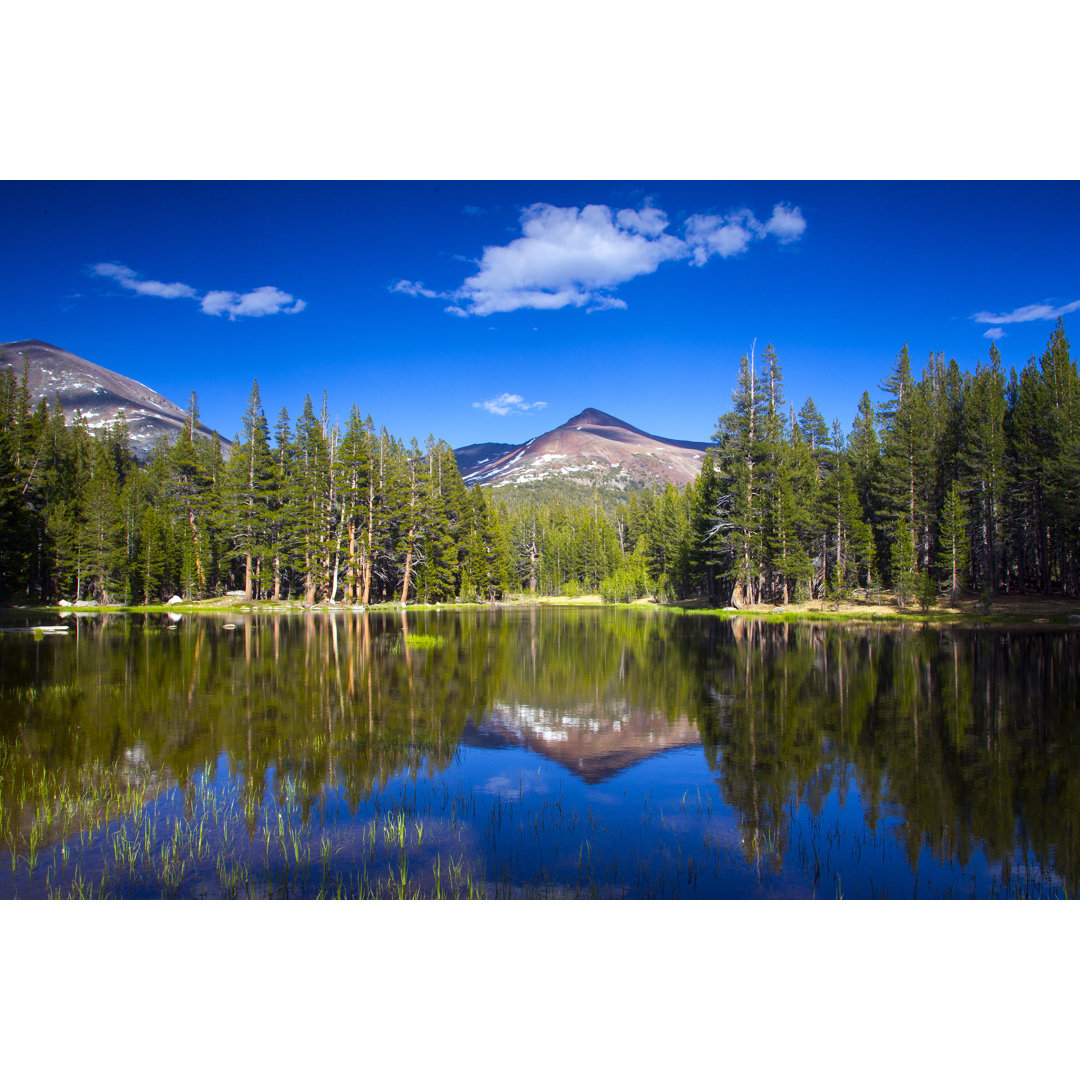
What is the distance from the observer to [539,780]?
10.7m

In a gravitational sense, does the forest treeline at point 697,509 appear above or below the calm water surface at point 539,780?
above

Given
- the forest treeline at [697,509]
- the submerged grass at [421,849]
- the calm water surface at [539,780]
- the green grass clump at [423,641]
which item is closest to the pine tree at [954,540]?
the forest treeline at [697,509]

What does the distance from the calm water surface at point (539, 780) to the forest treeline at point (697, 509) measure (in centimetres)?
3168

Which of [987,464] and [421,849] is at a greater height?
[987,464]

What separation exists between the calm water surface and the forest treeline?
1247 inches

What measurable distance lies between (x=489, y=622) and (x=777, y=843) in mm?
38411

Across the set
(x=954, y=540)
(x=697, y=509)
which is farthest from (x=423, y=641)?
(x=697, y=509)

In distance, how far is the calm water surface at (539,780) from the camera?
23.0 ft

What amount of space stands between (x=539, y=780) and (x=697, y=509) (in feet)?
196

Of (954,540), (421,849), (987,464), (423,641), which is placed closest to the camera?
(421,849)

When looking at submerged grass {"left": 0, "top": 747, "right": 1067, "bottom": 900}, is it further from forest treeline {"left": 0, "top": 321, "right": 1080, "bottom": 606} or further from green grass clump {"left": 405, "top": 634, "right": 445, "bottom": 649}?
forest treeline {"left": 0, "top": 321, "right": 1080, "bottom": 606}

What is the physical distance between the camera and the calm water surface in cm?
702

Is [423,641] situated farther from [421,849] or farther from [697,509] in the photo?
[697,509]

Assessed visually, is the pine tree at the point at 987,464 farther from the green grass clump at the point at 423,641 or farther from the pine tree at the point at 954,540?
the green grass clump at the point at 423,641
